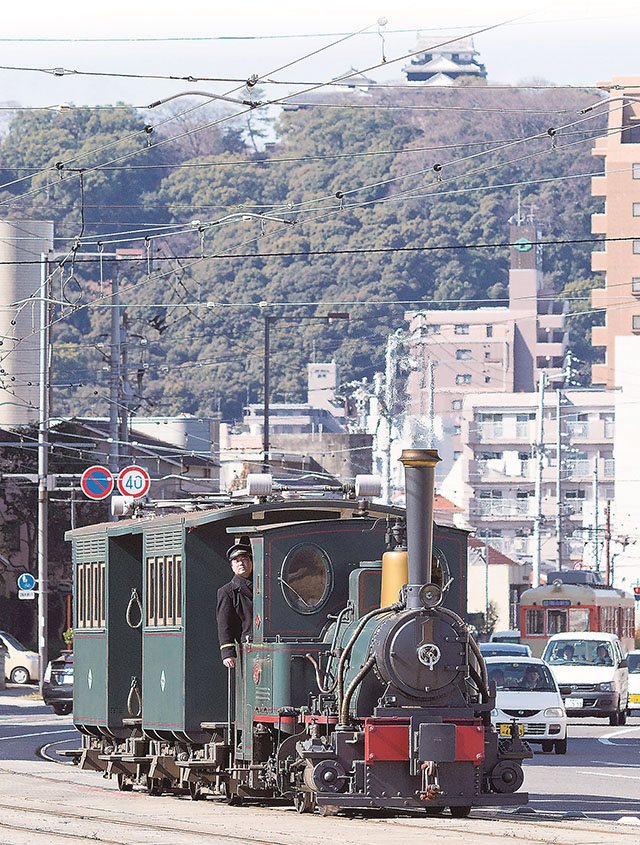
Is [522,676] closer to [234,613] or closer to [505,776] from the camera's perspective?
[234,613]

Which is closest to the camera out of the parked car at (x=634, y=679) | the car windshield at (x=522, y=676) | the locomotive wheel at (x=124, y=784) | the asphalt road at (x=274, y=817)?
the asphalt road at (x=274, y=817)

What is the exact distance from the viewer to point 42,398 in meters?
47.9

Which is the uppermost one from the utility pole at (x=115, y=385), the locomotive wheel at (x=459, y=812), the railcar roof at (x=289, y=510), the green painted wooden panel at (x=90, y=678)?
the utility pole at (x=115, y=385)

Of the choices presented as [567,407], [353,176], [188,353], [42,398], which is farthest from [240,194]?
[42,398]

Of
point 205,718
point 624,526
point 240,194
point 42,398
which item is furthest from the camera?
point 240,194

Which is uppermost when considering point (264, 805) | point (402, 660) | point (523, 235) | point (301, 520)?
point (523, 235)

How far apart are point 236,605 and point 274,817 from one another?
2.03 meters

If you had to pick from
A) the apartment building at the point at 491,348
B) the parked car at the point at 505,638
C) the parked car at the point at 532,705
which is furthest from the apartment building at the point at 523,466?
the parked car at the point at 532,705

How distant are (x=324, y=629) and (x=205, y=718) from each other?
2018 millimetres

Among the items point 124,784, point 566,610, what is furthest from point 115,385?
point 124,784

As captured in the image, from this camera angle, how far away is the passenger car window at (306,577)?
16469mm

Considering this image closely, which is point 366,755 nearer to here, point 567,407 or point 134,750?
point 134,750

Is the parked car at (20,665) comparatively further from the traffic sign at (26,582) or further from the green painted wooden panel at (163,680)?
the green painted wooden panel at (163,680)

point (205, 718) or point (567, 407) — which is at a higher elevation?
point (567, 407)
